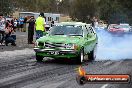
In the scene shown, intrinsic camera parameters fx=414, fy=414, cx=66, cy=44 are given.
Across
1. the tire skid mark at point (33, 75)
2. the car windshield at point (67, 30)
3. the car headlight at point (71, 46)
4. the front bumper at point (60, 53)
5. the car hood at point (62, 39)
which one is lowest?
the tire skid mark at point (33, 75)

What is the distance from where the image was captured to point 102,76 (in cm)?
405

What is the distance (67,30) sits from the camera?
52.7 feet

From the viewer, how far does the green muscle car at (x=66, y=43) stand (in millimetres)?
14758

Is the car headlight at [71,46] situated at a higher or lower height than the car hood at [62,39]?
lower

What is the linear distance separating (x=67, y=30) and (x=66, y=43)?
1.41 m

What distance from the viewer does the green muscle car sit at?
14758 millimetres

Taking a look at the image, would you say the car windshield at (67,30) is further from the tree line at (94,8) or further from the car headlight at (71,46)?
the tree line at (94,8)

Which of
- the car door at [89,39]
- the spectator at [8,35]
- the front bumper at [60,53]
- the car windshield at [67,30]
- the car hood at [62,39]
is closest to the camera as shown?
the front bumper at [60,53]

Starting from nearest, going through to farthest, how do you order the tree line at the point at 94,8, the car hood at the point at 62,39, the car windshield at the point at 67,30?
the car hood at the point at 62,39 < the car windshield at the point at 67,30 < the tree line at the point at 94,8

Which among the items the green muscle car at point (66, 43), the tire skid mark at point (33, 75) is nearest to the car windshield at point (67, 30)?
→ the green muscle car at point (66, 43)

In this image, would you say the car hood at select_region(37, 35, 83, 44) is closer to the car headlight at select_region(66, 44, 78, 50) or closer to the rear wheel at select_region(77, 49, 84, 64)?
the car headlight at select_region(66, 44, 78, 50)

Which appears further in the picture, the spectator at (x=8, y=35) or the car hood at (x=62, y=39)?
the spectator at (x=8, y=35)

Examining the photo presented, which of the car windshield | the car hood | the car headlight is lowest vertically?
the car headlight

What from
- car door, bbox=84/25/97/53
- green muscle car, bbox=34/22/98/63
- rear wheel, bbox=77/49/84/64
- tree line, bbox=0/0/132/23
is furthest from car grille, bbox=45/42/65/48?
tree line, bbox=0/0/132/23
